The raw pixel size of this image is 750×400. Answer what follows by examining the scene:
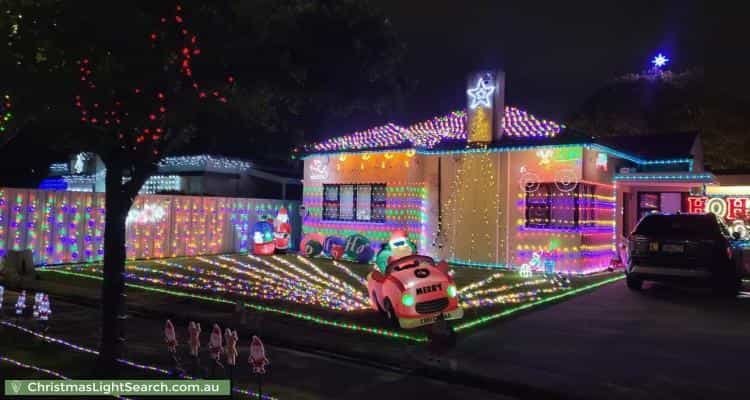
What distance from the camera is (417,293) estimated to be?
26.2 ft

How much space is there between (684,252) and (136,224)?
14.5 m

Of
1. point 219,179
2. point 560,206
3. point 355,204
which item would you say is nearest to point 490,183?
point 560,206

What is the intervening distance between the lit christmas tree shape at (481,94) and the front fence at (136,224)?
8689 mm

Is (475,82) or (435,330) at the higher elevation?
(475,82)

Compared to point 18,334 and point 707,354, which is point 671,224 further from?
point 18,334

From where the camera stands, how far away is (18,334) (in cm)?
773

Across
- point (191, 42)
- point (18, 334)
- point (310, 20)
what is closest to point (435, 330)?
point (191, 42)

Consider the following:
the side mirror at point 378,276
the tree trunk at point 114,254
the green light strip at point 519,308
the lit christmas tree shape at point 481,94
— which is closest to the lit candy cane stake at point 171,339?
the tree trunk at point 114,254

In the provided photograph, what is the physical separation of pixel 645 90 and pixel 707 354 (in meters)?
30.1

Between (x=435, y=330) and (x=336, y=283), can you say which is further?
(x=336, y=283)

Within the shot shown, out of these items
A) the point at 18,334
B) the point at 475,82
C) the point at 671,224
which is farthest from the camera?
the point at 475,82

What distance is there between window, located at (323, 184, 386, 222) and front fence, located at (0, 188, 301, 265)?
2.73 meters

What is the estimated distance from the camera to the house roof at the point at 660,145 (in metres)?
18.4

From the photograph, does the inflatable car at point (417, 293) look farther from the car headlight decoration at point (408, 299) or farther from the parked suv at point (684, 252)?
the parked suv at point (684, 252)
